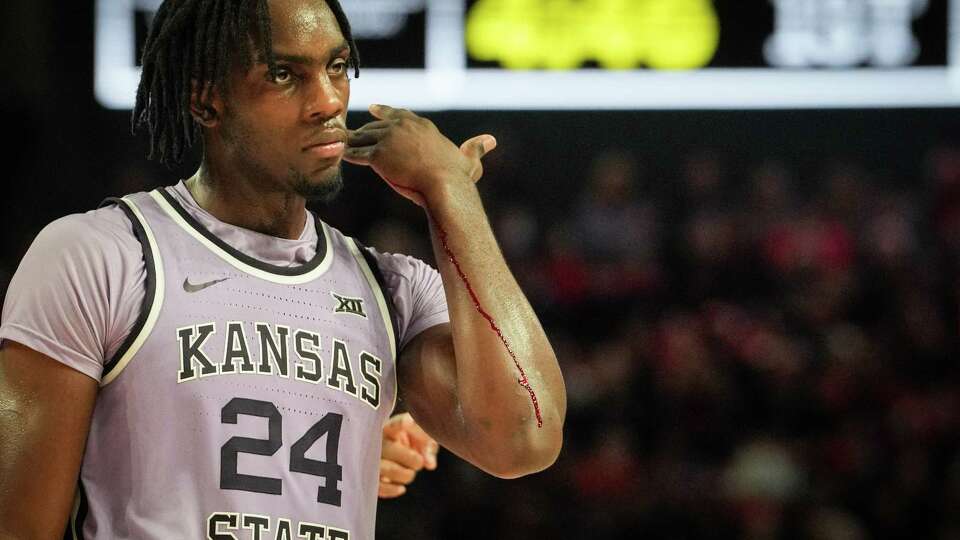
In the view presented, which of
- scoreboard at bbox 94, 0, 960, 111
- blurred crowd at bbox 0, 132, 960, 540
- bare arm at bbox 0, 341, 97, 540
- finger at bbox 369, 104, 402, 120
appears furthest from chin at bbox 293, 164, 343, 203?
blurred crowd at bbox 0, 132, 960, 540

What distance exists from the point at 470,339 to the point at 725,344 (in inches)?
197

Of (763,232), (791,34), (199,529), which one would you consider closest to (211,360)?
(199,529)

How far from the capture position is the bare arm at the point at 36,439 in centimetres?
208

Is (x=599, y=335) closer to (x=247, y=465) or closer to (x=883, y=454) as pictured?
(x=883, y=454)

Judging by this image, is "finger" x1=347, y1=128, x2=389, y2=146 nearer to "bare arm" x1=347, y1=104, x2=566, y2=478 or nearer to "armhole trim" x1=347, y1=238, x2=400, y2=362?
"bare arm" x1=347, y1=104, x2=566, y2=478

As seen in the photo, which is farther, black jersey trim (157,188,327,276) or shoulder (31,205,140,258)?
black jersey trim (157,188,327,276)

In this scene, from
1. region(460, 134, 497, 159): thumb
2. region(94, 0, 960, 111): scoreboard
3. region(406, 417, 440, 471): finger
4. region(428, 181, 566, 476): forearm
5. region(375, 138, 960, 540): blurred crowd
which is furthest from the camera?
region(375, 138, 960, 540): blurred crowd

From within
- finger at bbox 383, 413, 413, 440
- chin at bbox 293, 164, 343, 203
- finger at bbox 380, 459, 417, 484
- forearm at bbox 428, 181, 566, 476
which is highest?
chin at bbox 293, 164, 343, 203

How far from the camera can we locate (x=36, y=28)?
695 cm

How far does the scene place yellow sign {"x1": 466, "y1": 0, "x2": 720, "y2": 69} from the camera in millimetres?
6578

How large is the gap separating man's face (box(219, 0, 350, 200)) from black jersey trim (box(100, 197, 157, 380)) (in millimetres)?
213

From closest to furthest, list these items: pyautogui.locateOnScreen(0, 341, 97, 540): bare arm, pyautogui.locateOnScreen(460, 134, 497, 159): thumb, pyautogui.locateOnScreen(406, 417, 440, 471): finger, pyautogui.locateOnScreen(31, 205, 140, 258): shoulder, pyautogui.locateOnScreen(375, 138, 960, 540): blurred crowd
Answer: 1. pyautogui.locateOnScreen(0, 341, 97, 540): bare arm
2. pyautogui.locateOnScreen(31, 205, 140, 258): shoulder
3. pyautogui.locateOnScreen(460, 134, 497, 159): thumb
4. pyautogui.locateOnScreen(406, 417, 440, 471): finger
5. pyautogui.locateOnScreen(375, 138, 960, 540): blurred crowd

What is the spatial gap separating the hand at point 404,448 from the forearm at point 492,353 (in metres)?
0.34

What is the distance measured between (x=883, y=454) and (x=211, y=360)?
5464 millimetres
